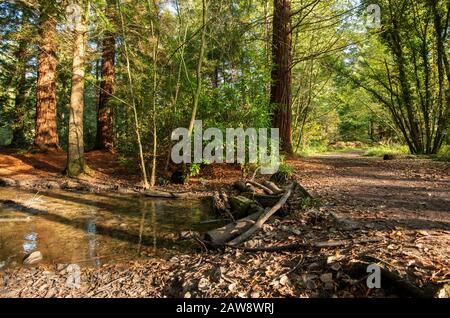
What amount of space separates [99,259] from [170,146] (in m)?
4.55

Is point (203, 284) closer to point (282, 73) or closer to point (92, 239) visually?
point (92, 239)

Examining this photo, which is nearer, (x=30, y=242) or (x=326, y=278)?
(x=326, y=278)

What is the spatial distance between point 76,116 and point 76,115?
0.03 m

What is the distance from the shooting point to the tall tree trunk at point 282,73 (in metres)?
9.25

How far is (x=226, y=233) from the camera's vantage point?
12.3 ft

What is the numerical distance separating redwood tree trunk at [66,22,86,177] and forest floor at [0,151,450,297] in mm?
6085

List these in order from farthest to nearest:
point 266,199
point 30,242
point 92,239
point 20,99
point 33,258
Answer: point 20,99, point 266,199, point 92,239, point 30,242, point 33,258

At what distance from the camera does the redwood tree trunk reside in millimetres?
8516

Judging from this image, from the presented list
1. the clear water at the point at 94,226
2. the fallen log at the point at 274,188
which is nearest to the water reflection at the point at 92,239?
the clear water at the point at 94,226

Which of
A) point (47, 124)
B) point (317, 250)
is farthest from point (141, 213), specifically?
point (47, 124)

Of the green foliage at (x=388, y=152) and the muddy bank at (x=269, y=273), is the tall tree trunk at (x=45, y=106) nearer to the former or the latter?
the muddy bank at (x=269, y=273)

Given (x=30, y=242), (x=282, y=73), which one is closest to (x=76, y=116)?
(x=30, y=242)

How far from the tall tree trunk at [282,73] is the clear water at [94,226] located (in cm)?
466
